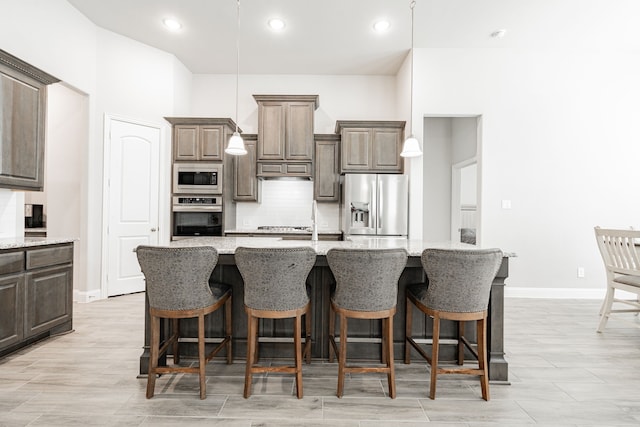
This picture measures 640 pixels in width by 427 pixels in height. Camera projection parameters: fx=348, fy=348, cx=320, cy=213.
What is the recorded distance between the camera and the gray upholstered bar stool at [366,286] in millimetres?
2016

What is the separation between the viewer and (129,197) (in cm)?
457

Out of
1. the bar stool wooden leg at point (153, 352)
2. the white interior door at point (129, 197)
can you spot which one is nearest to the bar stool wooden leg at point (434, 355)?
the bar stool wooden leg at point (153, 352)

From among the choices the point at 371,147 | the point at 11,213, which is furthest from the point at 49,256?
the point at 371,147

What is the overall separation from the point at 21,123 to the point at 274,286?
104 inches

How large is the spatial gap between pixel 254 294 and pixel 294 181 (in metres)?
3.56

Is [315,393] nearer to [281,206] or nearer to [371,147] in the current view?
[371,147]

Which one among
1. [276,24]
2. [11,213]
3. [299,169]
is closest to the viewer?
[11,213]

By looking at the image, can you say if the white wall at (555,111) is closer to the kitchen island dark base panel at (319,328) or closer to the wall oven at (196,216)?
the kitchen island dark base panel at (319,328)

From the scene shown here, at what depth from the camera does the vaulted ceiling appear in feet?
12.4

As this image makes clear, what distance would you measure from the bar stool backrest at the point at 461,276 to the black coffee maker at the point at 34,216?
5477mm

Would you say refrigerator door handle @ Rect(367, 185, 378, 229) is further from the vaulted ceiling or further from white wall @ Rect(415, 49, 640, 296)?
the vaulted ceiling

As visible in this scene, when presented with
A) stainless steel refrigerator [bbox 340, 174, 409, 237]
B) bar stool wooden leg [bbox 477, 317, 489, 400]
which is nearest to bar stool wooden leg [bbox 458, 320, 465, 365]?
bar stool wooden leg [bbox 477, 317, 489, 400]

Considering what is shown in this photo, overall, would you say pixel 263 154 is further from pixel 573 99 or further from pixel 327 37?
pixel 573 99

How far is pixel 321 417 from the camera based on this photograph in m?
1.91
